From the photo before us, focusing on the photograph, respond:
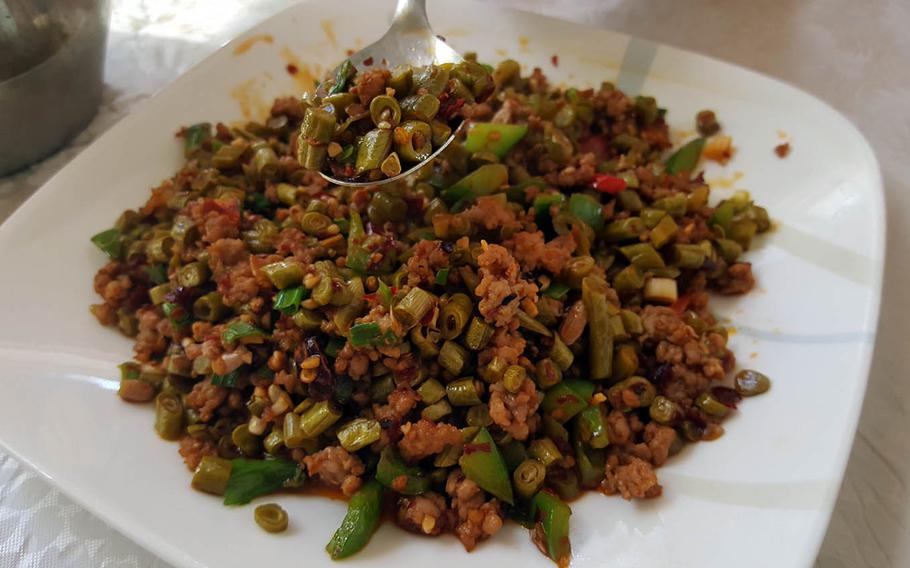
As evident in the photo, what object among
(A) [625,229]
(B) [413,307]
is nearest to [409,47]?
(A) [625,229]

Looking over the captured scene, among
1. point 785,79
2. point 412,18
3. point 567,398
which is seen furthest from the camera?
point 785,79

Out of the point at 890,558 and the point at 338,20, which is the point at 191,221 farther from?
the point at 890,558

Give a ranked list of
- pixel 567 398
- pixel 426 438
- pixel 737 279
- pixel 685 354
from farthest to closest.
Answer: pixel 737 279 → pixel 685 354 → pixel 567 398 → pixel 426 438

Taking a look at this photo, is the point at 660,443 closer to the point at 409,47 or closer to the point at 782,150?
the point at 782,150

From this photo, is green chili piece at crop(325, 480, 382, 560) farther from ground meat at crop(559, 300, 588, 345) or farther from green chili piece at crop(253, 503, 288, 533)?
ground meat at crop(559, 300, 588, 345)

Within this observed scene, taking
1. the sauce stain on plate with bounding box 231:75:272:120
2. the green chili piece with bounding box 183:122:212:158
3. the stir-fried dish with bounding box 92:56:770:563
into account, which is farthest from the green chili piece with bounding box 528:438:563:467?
the sauce stain on plate with bounding box 231:75:272:120

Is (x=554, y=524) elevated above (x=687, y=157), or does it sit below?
below

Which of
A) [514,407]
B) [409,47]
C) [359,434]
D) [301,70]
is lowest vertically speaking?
[359,434]
